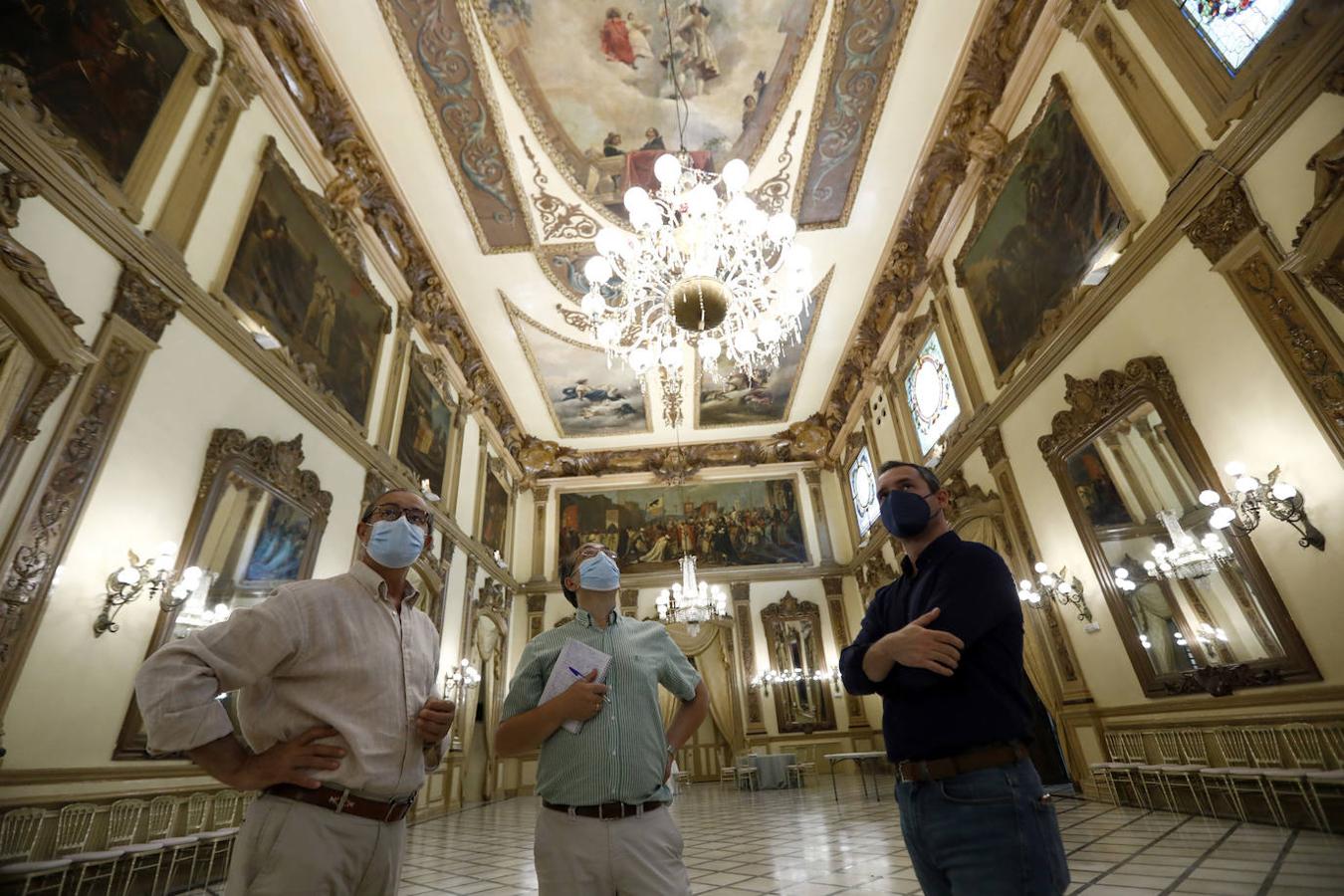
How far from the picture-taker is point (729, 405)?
15.3 meters

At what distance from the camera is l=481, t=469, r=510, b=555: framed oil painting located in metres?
13.3

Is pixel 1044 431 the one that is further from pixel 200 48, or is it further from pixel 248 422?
pixel 200 48

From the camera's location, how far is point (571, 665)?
1871 millimetres

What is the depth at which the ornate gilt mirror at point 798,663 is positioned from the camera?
14.0 m

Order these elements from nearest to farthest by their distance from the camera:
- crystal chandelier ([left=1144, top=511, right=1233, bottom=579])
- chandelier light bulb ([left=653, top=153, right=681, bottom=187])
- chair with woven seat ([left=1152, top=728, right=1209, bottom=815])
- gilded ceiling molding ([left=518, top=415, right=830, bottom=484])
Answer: crystal chandelier ([left=1144, top=511, right=1233, bottom=579]) < chair with woven seat ([left=1152, top=728, right=1209, bottom=815]) < chandelier light bulb ([left=653, top=153, right=681, bottom=187]) < gilded ceiling molding ([left=518, top=415, right=830, bottom=484])

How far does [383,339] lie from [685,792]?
10067 mm

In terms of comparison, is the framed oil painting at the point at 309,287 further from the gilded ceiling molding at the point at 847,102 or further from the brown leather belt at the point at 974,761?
the brown leather belt at the point at 974,761

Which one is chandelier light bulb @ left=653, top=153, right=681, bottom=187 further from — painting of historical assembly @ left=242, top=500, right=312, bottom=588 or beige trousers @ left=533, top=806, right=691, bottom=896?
beige trousers @ left=533, top=806, right=691, bottom=896

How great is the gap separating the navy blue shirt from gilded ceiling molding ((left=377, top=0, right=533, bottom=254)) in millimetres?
8200

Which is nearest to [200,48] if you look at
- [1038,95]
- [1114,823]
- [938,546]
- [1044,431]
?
[938,546]

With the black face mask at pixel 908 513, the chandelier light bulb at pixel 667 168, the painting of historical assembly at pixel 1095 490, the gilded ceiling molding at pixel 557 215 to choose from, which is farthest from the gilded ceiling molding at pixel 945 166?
the black face mask at pixel 908 513

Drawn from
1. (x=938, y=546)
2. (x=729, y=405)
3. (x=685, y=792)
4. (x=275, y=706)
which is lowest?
(x=685, y=792)

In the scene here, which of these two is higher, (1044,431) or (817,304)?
(817,304)

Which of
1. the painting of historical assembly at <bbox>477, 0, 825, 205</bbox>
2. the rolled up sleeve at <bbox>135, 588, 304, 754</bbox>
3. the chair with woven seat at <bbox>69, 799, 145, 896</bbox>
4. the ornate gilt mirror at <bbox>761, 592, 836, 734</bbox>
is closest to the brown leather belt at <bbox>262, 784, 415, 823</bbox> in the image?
the rolled up sleeve at <bbox>135, 588, 304, 754</bbox>
